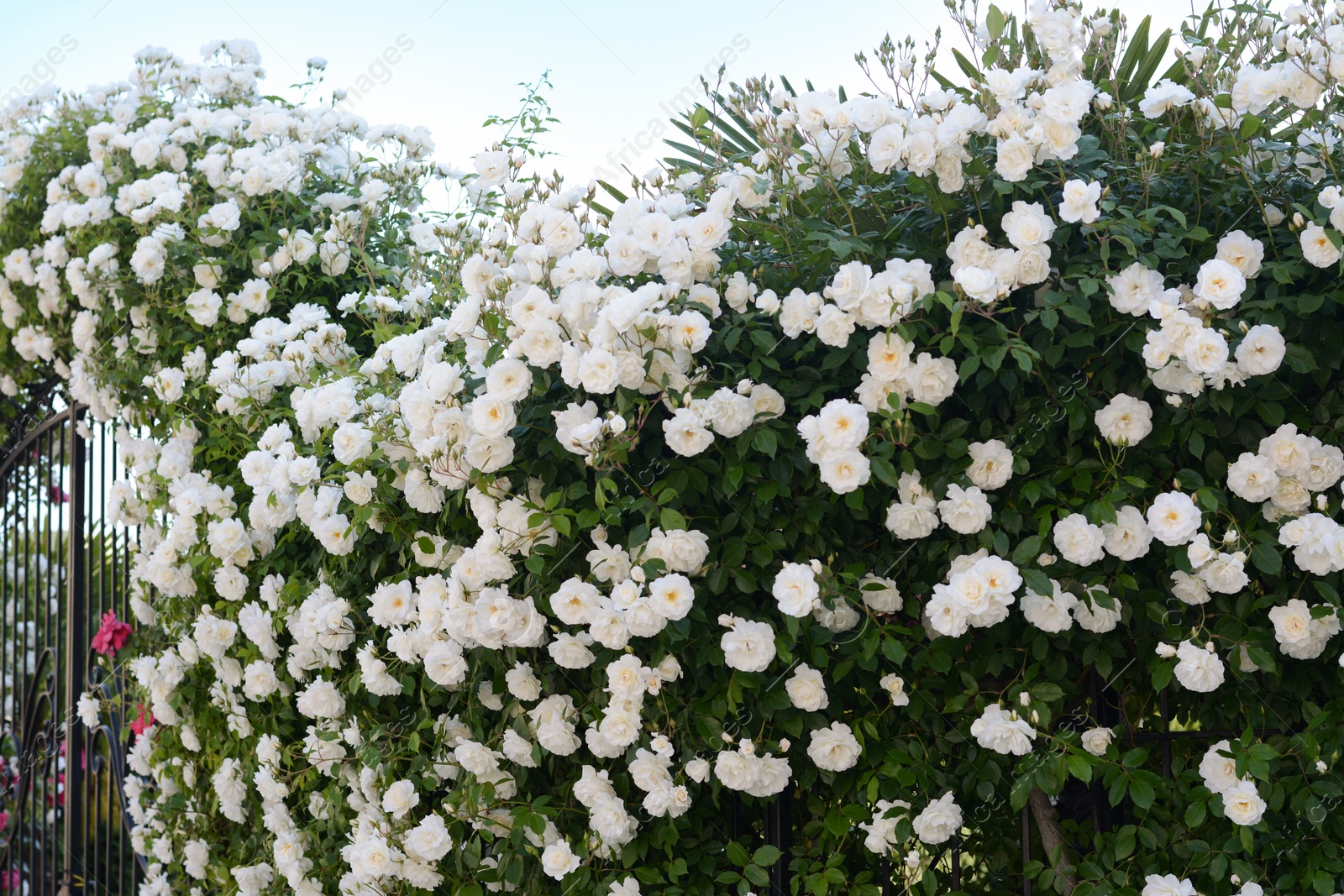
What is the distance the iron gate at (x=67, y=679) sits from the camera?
157 inches

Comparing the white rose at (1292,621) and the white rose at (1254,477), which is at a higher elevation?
the white rose at (1254,477)

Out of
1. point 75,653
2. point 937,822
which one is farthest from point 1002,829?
point 75,653

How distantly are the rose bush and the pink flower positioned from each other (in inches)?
71.1

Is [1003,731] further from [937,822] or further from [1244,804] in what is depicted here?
[1244,804]

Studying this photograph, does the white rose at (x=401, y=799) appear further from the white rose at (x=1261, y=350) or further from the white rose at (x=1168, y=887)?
the white rose at (x=1261, y=350)

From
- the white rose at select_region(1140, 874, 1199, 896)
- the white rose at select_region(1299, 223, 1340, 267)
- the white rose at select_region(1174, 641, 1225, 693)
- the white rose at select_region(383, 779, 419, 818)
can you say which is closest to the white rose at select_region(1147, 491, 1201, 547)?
the white rose at select_region(1174, 641, 1225, 693)

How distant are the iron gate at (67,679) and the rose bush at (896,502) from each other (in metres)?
2.12

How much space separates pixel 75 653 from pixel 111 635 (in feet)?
1.52

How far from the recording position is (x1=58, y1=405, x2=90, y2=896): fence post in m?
4.06

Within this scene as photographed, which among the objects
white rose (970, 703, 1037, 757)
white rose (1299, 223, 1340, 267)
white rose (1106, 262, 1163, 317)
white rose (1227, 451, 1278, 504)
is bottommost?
white rose (970, 703, 1037, 757)

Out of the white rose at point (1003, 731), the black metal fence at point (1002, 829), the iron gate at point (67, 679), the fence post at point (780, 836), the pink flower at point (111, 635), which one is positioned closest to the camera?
the white rose at point (1003, 731)

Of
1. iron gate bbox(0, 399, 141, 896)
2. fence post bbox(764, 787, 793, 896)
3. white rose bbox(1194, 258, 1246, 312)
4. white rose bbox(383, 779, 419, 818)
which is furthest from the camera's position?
iron gate bbox(0, 399, 141, 896)

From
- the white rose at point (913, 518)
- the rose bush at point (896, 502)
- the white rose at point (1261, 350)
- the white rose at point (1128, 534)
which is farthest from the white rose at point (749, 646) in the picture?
the white rose at point (1261, 350)

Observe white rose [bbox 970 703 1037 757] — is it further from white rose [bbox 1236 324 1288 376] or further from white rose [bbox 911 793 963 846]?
white rose [bbox 1236 324 1288 376]
